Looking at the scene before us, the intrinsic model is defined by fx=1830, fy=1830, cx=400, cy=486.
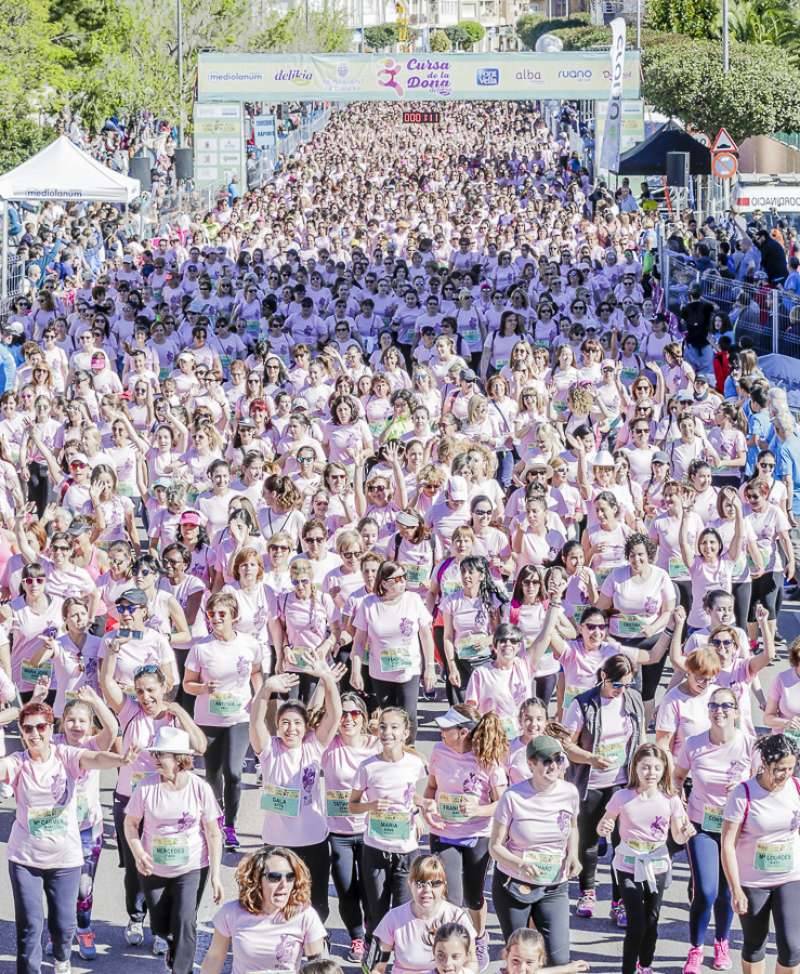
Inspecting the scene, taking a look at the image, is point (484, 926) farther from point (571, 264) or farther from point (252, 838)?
point (571, 264)

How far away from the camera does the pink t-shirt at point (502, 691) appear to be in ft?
28.9

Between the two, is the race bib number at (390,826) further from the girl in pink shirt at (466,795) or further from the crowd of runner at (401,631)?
the girl in pink shirt at (466,795)

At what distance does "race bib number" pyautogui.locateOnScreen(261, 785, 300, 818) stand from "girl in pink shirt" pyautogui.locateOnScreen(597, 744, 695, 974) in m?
1.32

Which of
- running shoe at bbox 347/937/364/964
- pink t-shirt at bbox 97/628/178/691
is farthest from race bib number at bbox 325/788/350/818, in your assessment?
pink t-shirt at bbox 97/628/178/691

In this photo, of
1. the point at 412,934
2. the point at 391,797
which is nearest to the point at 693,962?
the point at 391,797

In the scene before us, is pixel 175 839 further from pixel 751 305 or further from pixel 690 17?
pixel 690 17

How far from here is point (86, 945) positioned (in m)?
8.13

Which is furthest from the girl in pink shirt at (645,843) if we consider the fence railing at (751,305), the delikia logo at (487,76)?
the delikia logo at (487,76)

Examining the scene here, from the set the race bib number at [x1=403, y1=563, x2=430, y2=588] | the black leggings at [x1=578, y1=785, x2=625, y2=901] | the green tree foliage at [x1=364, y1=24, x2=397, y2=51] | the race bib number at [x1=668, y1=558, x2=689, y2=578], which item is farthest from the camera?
the green tree foliage at [x1=364, y1=24, x2=397, y2=51]

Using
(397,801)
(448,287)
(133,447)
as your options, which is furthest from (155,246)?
(397,801)

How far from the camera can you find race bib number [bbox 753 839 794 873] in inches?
293

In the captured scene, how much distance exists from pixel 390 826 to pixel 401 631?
1963 millimetres

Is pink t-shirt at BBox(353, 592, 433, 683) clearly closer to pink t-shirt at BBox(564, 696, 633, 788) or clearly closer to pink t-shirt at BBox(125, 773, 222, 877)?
pink t-shirt at BBox(564, 696, 633, 788)

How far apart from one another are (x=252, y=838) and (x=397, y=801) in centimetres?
199
